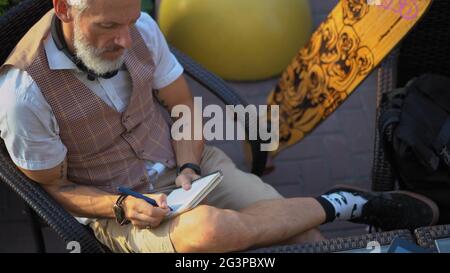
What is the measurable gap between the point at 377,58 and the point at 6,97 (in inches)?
62.1

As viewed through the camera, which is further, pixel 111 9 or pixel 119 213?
pixel 119 213

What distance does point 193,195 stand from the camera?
2133 millimetres

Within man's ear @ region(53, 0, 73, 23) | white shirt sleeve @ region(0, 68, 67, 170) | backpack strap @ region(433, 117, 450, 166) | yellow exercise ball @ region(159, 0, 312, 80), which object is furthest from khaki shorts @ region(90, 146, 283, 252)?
yellow exercise ball @ region(159, 0, 312, 80)

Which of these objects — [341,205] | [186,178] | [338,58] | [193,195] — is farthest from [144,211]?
[338,58]

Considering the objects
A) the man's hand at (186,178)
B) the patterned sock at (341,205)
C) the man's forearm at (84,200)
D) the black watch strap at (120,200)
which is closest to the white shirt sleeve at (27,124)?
the man's forearm at (84,200)

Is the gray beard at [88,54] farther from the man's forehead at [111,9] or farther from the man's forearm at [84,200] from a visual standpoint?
the man's forearm at [84,200]

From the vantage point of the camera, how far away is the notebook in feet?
6.89

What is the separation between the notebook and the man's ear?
708 millimetres

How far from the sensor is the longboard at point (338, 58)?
270 cm

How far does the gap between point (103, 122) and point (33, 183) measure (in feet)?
1.04

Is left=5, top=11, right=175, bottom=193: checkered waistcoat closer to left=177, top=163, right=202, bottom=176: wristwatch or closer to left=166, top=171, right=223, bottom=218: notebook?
left=177, top=163, right=202, bottom=176: wristwatch

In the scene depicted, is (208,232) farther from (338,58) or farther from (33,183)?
(338,58)

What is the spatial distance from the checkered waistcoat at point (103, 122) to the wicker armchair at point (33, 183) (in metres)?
0.20
